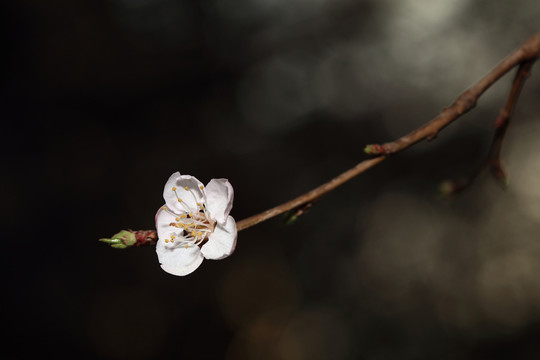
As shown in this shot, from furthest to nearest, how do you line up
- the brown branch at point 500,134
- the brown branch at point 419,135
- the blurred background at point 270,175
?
the blurred background at point 270,175 < the brown branch at point 500,134 < the brown branch at point 419,135

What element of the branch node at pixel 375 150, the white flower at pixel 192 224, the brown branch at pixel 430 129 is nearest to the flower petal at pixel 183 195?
the white flower at pixel 192 224

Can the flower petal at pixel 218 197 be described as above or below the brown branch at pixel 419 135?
above

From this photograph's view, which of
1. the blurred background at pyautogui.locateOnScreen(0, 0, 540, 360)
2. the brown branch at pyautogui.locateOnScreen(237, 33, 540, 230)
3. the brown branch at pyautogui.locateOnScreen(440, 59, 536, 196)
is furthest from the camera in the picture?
the blurred background at pyautogui.locateOnScreen(0, 0, 540, 360)

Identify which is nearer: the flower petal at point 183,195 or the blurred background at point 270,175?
the flower petal at point 183,195

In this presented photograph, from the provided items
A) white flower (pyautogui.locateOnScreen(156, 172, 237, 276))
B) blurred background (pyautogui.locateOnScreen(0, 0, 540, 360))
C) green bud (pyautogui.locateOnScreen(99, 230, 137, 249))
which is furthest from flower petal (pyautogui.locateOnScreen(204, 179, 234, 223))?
blurred background (pyautogui.locateOnScreen(0, 0, 540, 360))

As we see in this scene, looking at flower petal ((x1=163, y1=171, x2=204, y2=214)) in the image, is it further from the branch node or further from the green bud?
the branch node

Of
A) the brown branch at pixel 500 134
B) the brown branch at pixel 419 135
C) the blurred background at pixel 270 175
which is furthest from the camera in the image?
the blurred background at pixel 270 175

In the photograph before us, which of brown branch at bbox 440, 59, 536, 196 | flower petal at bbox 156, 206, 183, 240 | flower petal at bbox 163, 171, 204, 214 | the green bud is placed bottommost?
brown branch at bbox 440, 59, 536, 196

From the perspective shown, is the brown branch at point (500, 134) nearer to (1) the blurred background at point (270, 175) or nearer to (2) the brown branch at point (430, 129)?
(2) the brown branch at point (430, 129)
